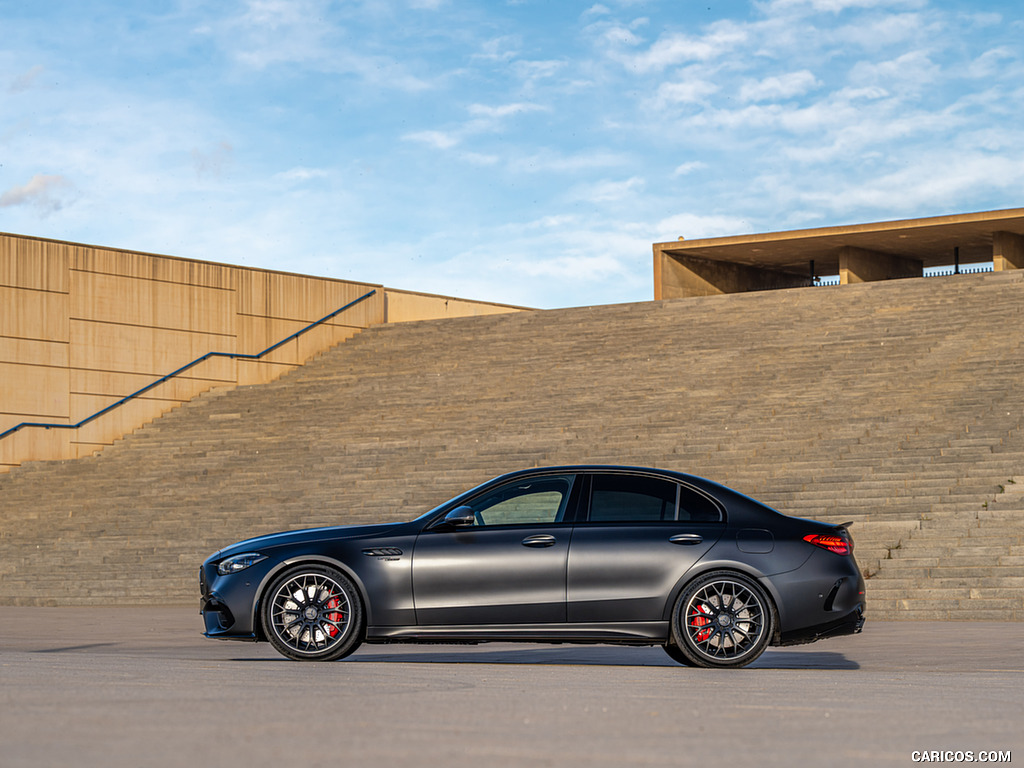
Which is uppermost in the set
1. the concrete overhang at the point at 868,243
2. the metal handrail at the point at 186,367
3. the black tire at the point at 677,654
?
the concrete overhang at the point at 868,243

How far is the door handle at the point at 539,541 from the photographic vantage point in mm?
9516

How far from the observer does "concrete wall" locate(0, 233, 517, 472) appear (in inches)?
1242

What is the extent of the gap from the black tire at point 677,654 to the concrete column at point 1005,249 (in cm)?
3296

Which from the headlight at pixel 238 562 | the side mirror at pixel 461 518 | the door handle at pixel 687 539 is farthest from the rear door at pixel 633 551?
the headlight at pixel 238 562

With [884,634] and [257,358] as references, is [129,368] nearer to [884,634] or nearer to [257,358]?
[257,358]

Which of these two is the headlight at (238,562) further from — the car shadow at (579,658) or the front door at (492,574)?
the front door at (492,574)

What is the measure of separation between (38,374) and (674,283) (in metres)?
20.2

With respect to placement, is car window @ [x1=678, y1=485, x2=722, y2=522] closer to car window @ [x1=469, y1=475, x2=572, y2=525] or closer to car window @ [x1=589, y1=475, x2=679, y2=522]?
car window @ [x1=589, y1=475, x2=679, y2=522]

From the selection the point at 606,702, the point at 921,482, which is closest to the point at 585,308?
the point at 921,482

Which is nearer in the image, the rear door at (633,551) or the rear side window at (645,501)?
the rear door at (633,551)

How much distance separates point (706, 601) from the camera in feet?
30.7

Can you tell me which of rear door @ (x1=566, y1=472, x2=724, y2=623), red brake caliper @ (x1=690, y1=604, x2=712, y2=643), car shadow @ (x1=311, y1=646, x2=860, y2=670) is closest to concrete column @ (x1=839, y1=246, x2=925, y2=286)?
car shadow @ (x1=311, y1=646, x2=860, y2=670)

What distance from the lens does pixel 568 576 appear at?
9430 mm

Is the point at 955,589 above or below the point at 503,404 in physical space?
below
